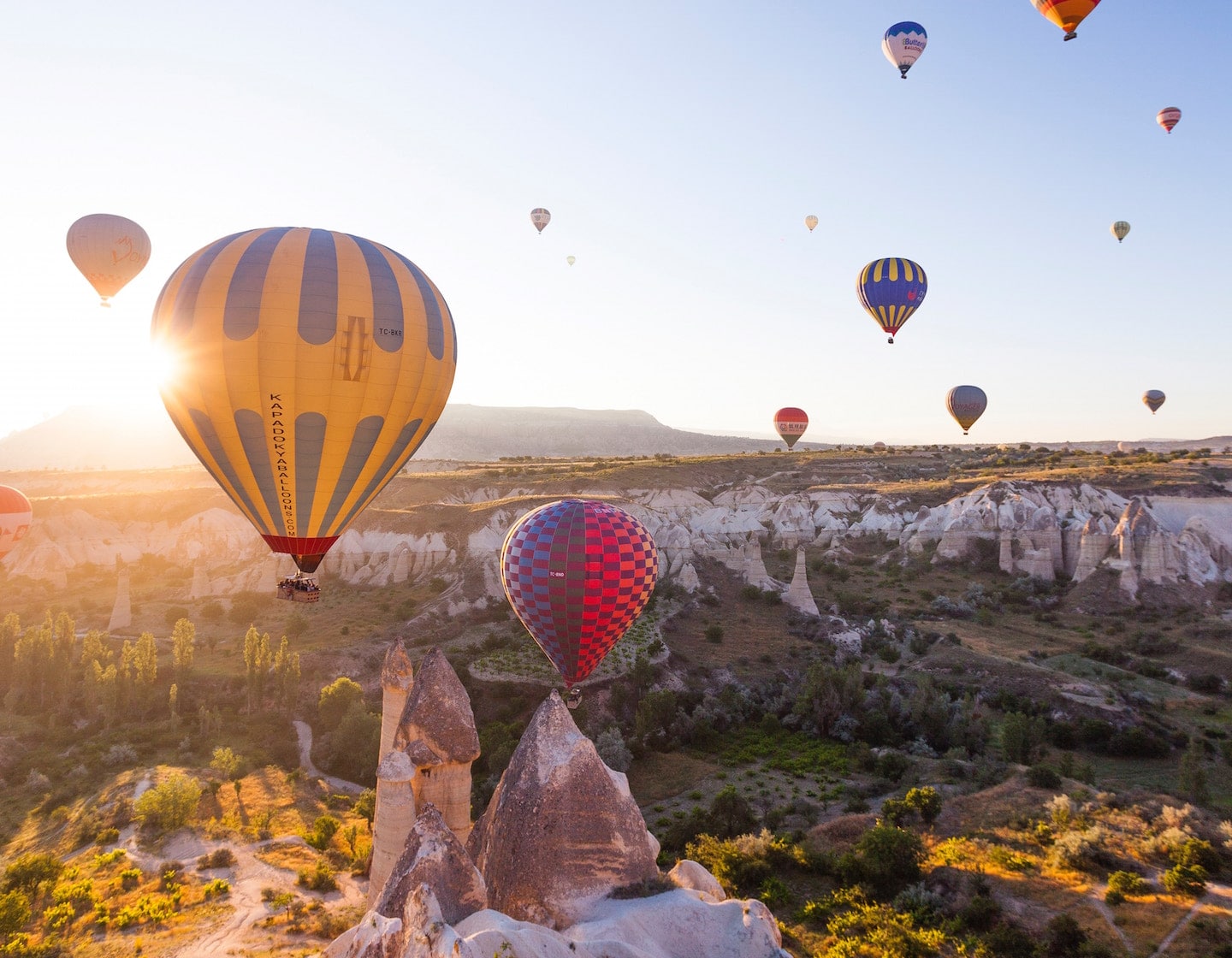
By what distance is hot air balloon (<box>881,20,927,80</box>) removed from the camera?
126 feet

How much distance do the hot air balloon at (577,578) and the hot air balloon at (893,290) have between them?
31070 millimetres

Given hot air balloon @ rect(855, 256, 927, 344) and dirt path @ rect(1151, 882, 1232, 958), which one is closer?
→ dirt path @ rect(1151, 882, 1232, 958)

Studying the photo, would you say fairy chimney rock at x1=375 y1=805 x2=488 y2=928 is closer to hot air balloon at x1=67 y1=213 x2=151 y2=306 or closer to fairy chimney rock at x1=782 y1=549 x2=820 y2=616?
fairy chimney rock at x1=782 y1=549 x2=820 y2=616

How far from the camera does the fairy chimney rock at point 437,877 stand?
10.6 m

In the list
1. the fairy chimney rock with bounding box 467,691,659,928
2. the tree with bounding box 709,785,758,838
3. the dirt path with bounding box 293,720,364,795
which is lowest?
the dirt path with bounding box 293,720,364,795

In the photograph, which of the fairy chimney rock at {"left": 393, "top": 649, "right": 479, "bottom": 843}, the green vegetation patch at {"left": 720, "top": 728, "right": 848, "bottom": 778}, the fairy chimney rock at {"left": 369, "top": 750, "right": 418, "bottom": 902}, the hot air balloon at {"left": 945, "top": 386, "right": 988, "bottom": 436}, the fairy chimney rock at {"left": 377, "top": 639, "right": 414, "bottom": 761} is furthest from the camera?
the hot air balloon at {"left": 945, "top": 386, "right": 988, "bottom": 436}

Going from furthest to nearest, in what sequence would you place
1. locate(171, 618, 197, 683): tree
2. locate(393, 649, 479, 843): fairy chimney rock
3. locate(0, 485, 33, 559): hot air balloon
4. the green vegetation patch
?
locate(0, 485, 33, 559): hot air balloon → locate(171, 618, 197, 683): tree → the green vegetation patch → locate(393, 649, 479, 843): fairy chimney rock

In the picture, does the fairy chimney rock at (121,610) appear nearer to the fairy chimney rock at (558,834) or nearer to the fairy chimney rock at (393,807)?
the fairy chimney rock at (393,807)

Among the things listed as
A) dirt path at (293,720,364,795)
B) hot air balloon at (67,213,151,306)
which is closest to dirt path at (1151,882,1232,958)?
dirt path at (293,720,364,795)

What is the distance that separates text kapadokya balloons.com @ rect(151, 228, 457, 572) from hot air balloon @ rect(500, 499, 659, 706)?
15.8 feet

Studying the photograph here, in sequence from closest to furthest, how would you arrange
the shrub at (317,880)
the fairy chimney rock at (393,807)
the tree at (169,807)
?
the fairy chimney rock at (393,807)
the shrub at (317,880)
the tree at (169,807)

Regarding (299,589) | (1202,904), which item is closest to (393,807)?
(299,589)

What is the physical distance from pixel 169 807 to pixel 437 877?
18093 millimetres

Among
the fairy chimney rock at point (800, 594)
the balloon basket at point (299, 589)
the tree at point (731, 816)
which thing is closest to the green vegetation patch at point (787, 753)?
the tree at point (731, 816)
